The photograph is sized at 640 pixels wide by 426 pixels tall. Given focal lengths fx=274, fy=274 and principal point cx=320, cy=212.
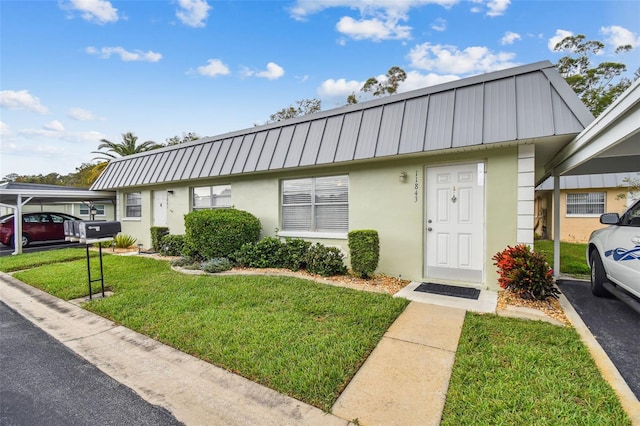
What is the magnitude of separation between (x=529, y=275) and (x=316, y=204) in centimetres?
442

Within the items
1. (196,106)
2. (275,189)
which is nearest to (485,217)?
(275,189)

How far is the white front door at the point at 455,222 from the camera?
5.09 m

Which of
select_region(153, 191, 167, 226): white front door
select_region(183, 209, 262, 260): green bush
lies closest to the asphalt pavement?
select_region(183, 209, 262, 260): green bush

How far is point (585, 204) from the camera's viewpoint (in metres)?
12.6

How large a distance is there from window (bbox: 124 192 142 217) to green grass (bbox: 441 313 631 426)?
41.2 feet

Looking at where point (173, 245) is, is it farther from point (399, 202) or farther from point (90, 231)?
point (399, 202)

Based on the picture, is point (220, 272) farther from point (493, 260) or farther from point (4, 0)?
point (4, 0)

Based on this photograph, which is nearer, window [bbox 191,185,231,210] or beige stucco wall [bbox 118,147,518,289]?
beige stucco wall [bbox 118,147,518,289]

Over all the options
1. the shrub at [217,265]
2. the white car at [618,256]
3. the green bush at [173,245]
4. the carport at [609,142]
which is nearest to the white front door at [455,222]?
the carport at [609,142]

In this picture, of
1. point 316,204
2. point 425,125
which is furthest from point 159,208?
point 425,125

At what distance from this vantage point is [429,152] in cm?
502

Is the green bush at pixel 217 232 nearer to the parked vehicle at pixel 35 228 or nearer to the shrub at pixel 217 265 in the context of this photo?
the shrub at pixel 217 265

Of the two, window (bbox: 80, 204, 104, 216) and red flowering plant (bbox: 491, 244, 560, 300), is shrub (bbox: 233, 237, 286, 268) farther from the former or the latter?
window (bbox: 80, 204, 104, 216)

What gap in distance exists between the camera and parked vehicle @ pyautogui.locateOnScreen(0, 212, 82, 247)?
483 inches
